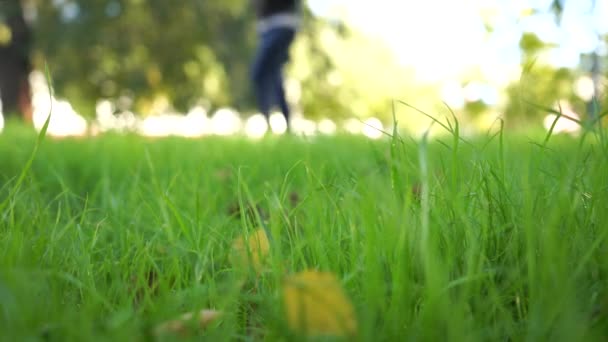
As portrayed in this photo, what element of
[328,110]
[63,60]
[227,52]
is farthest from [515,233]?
[328,110]

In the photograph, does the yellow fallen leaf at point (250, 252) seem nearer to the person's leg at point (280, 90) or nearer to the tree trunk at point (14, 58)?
the person's leg at point (280, 90)

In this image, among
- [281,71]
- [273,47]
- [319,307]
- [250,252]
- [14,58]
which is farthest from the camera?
[14,58]

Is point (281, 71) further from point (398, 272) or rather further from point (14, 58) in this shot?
point (14, 58)

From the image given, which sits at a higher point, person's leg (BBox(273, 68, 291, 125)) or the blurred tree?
the blurred tree

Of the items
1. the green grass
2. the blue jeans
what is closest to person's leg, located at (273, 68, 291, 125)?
the blue jeans

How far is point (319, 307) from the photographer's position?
0.66 m

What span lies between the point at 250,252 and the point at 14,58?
47.9ft

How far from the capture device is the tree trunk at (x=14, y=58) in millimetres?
12930

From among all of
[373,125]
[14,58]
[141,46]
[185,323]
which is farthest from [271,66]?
[141,46]

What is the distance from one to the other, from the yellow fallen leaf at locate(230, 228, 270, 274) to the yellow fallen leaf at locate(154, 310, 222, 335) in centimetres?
16

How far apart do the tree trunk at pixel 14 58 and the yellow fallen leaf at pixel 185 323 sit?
45.7 feet

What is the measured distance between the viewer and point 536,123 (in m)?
5.14

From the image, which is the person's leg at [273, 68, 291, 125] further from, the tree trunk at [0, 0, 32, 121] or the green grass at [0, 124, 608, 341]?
the tree trunk at [0, 0, 32, 121]

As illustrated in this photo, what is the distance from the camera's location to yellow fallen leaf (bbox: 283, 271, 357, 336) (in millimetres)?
641
